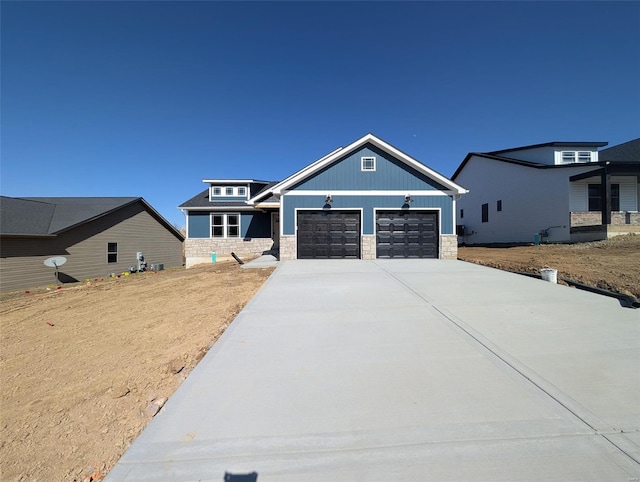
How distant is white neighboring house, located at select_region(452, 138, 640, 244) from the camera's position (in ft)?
55.1

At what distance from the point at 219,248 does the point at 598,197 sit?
2516 centimetres

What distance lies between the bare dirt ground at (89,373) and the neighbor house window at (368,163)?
9.10 m

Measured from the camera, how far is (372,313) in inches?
195

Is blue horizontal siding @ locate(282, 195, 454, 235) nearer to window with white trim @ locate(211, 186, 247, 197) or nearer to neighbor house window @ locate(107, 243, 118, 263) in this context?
window with white trim @ locate(211, 186, 247, 197)

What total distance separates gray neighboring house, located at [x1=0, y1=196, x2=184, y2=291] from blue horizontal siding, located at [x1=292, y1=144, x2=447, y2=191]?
1369 cm

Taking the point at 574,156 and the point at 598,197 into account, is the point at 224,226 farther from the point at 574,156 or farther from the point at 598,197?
the point at 574,156

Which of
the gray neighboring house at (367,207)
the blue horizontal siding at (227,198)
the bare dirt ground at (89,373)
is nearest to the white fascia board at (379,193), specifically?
the gray neighboring house at (367,207)

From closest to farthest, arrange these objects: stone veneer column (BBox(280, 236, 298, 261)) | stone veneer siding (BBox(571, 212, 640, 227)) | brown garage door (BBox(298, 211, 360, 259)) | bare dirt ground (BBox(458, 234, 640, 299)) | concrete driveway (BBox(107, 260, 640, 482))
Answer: concrete driveway (BBox(107, 260, 640, 482))
bare dirt ground (BBox(458, 234, 640, 299))
stone veneer column (BBox(280, 236, 298, 261))
brown garage door (BBox(298, 211, 360, 259))
stone veneer siding (BBox(571, 212, 640, 227))

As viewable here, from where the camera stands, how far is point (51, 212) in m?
17.0

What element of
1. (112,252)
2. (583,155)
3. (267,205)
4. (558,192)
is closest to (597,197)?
(558,192)

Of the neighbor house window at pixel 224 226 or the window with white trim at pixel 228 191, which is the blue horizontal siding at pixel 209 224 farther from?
the window with white trim at pixel 228 191

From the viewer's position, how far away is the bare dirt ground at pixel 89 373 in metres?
2.23

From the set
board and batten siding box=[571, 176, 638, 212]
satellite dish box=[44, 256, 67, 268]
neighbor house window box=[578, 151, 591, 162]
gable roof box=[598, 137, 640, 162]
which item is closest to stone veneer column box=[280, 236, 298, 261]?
satellite dish box=[44, 256, 67, 268]

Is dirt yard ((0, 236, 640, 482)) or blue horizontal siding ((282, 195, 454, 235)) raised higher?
blue horizontal siding ((282, 195, 454, 235))
